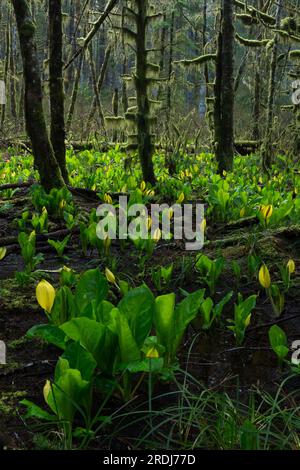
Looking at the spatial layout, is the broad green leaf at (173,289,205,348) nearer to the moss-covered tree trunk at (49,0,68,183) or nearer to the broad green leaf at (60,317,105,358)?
the broad green leaf at (60,317,105,358)

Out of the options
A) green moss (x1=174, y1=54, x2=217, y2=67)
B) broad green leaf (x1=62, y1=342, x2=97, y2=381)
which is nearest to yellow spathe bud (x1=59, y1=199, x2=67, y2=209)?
broad green leaf (x1=62, y1=342, x2=97, y2=381)

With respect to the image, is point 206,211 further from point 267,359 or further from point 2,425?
point 2,425

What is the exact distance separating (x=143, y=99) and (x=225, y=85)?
2.57 m

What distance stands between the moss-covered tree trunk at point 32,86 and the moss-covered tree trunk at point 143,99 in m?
1.69

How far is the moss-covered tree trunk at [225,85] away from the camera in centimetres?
845

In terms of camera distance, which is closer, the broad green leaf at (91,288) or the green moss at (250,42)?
the broad green leaf at (91,288)

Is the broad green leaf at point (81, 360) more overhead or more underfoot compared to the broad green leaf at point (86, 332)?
more underfoot

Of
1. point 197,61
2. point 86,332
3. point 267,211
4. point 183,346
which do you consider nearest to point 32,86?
point 267,211

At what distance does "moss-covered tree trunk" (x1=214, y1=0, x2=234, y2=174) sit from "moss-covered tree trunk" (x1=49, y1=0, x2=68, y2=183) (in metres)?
3.34

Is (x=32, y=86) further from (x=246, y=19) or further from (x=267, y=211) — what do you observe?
(x=246, y=19)

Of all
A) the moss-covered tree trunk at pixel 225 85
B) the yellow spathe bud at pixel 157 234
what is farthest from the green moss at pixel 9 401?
the moss-covered tree trunk at pixel 225 85

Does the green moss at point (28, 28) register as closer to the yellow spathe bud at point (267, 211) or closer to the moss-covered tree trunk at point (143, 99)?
the moss-covered tree trunk at point (143, 99)

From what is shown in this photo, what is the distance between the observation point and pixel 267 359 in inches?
99.1
